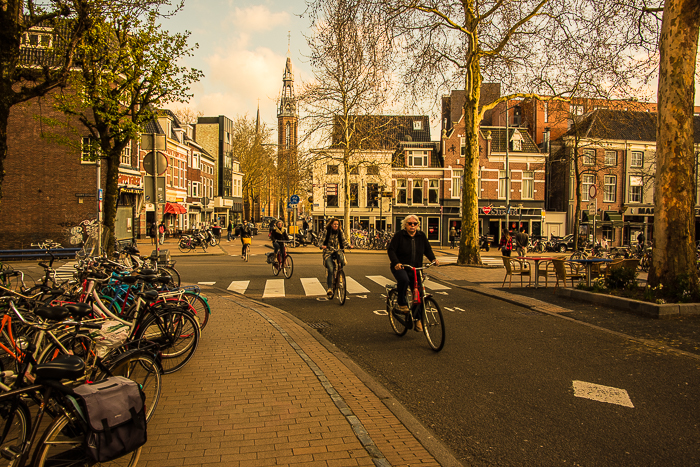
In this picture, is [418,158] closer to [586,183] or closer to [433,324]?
[586,183]

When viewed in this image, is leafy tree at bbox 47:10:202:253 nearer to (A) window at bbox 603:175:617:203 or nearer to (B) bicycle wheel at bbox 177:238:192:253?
(B) bicycle wheel at bbox 177:238:192:253

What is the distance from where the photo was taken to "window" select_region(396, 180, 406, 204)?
145 feet

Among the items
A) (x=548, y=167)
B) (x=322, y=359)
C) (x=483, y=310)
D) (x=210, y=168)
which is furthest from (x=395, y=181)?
(x=322, y=359)

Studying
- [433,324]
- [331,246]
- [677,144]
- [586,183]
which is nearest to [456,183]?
[586,183]

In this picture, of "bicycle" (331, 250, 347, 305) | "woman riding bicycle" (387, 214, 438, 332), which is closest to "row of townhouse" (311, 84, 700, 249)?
"bicycle" (331, 250, 347, 305)

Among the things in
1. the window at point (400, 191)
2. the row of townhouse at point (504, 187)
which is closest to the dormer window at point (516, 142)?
the row of townhouse at point (504, 187)

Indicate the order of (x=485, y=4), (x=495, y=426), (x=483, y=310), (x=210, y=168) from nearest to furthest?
(x=495, y=426), (x=483, y=310), (x=485, y=4), (x=210, y=168)

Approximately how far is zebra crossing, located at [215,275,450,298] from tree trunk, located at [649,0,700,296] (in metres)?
5.04

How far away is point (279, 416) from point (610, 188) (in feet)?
155

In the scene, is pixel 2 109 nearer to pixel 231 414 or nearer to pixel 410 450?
pixel 231 414

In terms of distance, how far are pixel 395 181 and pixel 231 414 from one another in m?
40.8

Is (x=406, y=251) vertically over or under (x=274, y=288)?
over

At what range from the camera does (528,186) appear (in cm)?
→ 4391

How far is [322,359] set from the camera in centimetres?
603
